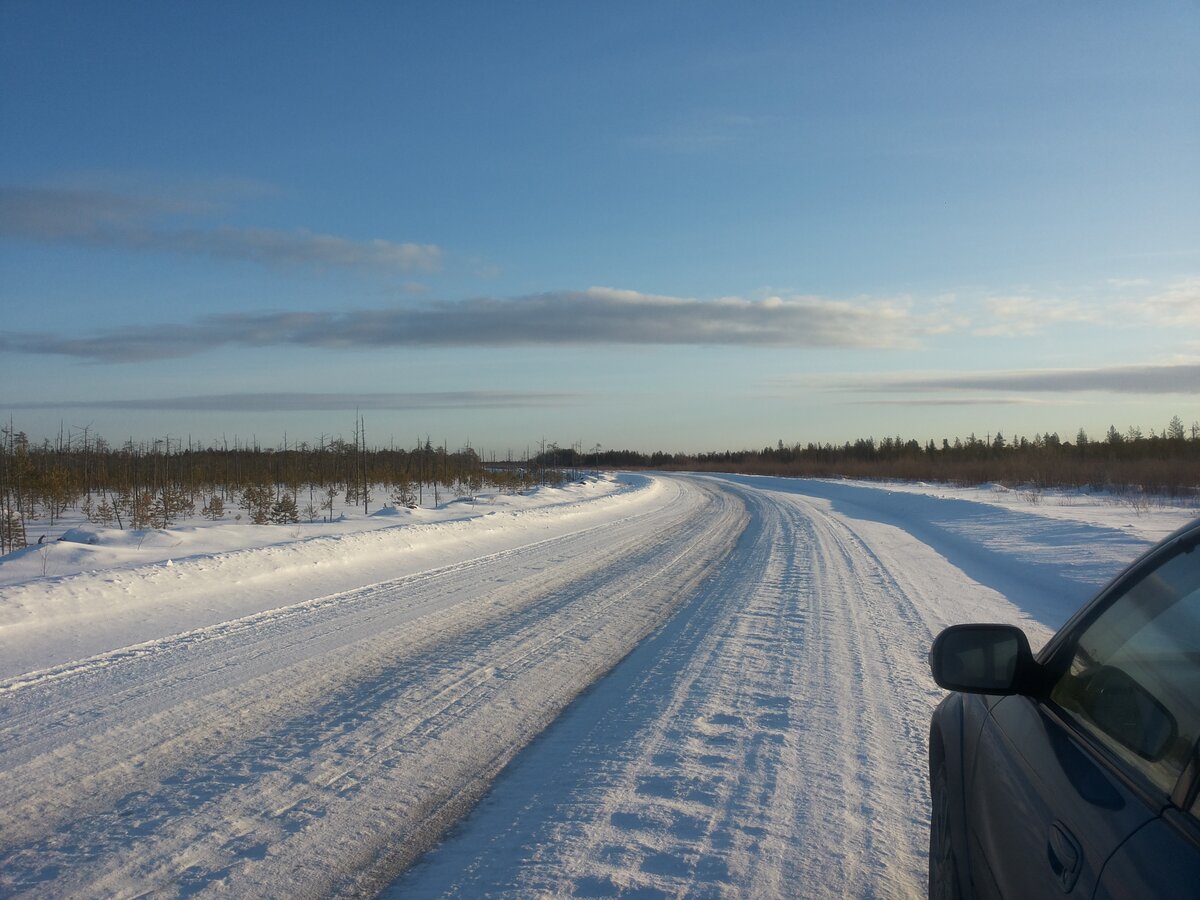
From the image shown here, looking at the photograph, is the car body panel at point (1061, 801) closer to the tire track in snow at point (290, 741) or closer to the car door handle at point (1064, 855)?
the car door handle at point (1064, 855)

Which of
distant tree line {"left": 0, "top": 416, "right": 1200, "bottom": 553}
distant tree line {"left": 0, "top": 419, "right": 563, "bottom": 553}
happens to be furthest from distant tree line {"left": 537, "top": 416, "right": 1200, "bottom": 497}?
distant tree line {"left": 0, "top": 419, "right": 563, "bottom": 553}

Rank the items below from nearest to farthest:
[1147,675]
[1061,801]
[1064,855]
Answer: [1064,855] → [1061,801] → [1147,675]

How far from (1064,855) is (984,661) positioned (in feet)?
2.46

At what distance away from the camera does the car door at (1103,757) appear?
1.68 metres

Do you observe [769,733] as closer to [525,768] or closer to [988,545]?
[525,768]

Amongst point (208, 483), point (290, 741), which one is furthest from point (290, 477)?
point (290, 741)

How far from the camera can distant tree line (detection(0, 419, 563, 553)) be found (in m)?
22.0

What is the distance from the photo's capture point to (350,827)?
4.08 m

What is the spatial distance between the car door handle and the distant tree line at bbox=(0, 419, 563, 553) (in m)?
18.4

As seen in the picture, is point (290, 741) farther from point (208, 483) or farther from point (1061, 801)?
point (208, 483)

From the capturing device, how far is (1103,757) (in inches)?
78.9

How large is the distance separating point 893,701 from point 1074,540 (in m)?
11.9

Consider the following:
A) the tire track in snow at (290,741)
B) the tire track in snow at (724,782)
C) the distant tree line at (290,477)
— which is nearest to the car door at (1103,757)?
the tire track in snow at (724,782)

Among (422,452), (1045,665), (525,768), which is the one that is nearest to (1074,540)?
(525,768)
